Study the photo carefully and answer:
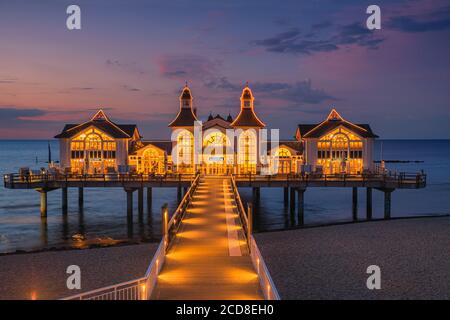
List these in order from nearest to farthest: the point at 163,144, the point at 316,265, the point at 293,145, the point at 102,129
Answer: the point at 316,265, the point at 102,129, the point at 293,145, the point at 163,144

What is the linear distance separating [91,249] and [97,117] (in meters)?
23.9

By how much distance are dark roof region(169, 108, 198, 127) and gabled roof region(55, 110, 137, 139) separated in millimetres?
4493

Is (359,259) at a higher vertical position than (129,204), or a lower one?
lower

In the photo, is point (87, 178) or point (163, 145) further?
point (163, 145)

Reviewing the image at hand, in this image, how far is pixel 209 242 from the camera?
55.5ft

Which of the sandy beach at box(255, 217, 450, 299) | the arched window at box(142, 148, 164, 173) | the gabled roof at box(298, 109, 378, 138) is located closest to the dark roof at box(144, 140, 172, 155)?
the arched window at box(142, 148, 164, 173)

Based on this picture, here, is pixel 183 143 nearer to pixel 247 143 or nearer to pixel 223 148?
pixel 223 148

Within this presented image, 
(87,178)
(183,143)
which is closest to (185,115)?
(183,143)

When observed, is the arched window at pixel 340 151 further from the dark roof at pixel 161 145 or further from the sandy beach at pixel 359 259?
the dark roof at pixel 161 145

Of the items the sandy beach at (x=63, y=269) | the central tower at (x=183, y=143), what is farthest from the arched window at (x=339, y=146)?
the sandy beach at (x=63, y=269)

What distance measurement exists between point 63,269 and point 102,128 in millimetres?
26358

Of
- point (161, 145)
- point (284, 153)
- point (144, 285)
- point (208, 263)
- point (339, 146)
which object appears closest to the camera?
point (144, 285)

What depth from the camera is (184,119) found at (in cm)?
4675

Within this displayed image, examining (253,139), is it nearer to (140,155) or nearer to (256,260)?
(140,155)
